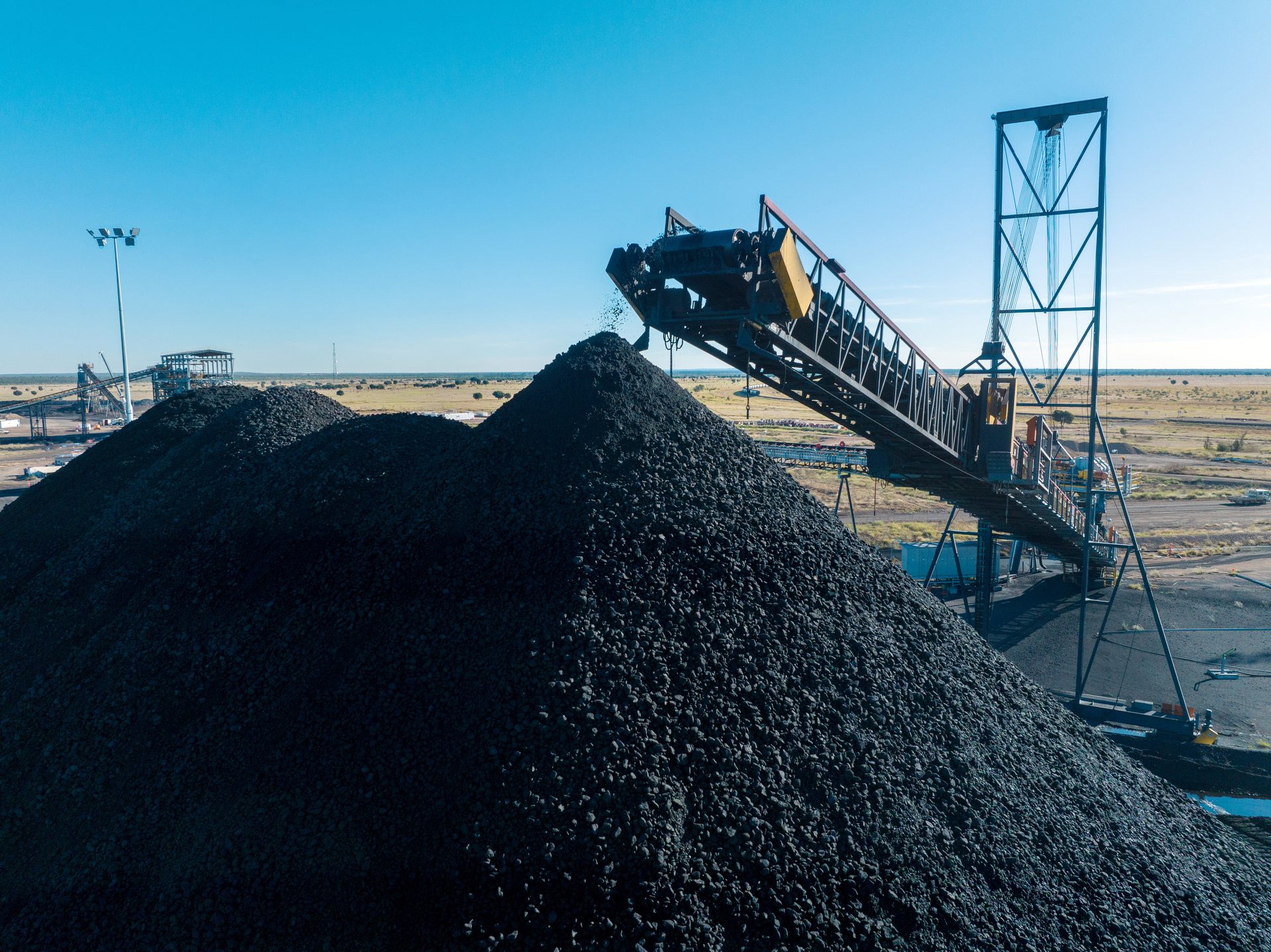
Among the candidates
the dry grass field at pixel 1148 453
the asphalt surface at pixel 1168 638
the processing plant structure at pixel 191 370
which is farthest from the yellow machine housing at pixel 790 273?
the processing plant structure at pixel 191 370

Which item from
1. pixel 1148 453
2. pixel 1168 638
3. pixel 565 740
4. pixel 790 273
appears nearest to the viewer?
pixel 565 740

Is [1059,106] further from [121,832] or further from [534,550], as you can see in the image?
[121,832]

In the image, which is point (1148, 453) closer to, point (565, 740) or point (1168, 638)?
point (1168, 638)

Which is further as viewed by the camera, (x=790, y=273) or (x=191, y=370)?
(x=191, y=370)

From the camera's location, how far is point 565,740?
232 inches

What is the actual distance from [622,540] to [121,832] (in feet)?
17.3

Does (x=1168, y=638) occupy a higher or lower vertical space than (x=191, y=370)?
lower

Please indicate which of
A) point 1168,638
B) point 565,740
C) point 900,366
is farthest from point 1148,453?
point 565,740

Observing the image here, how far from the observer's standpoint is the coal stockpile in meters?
5.48

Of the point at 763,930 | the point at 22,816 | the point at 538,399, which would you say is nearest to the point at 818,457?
the point at 538,399

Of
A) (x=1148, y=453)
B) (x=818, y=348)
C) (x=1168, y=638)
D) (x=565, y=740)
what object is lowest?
(x=1168, y=638)

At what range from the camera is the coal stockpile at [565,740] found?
548 cm

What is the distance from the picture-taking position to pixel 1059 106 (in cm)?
1281

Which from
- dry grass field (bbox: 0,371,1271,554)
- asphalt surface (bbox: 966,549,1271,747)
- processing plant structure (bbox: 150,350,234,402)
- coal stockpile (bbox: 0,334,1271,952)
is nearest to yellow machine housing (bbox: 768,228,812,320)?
coal stockpile (bbox: 0,334,1271,952)
